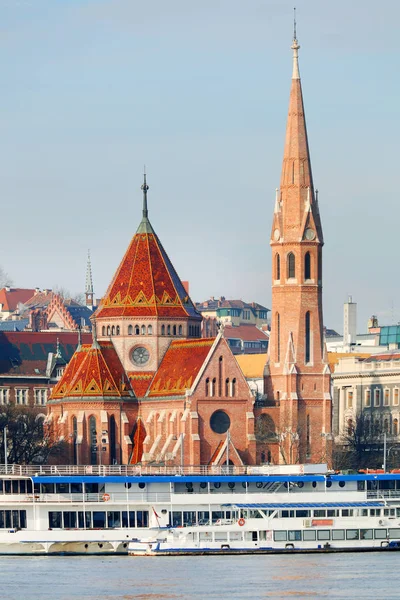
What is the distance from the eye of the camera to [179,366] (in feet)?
607

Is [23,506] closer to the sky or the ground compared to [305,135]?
closer to the ground

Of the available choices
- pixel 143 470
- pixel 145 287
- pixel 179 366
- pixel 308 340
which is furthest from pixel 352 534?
pixel 145 287

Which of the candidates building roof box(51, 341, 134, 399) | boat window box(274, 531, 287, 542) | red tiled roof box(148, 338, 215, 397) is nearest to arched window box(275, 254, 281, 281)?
red tiled roof box(148, 338, 215, 397)

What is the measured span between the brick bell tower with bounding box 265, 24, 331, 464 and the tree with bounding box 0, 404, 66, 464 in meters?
17.1

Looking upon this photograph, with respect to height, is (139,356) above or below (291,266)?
below

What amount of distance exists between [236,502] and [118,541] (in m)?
7.17

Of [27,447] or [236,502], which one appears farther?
[27,447]

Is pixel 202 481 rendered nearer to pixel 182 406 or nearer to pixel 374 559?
pixel 374 559

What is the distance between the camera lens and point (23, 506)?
139 meters

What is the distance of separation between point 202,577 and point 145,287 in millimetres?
67833

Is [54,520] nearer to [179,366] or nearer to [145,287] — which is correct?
[179,366]

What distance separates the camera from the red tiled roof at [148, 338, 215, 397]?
7195 inches

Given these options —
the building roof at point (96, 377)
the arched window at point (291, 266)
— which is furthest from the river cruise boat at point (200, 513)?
the arched window at point (291, 266)

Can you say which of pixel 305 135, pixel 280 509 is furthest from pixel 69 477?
pixel 305 135
